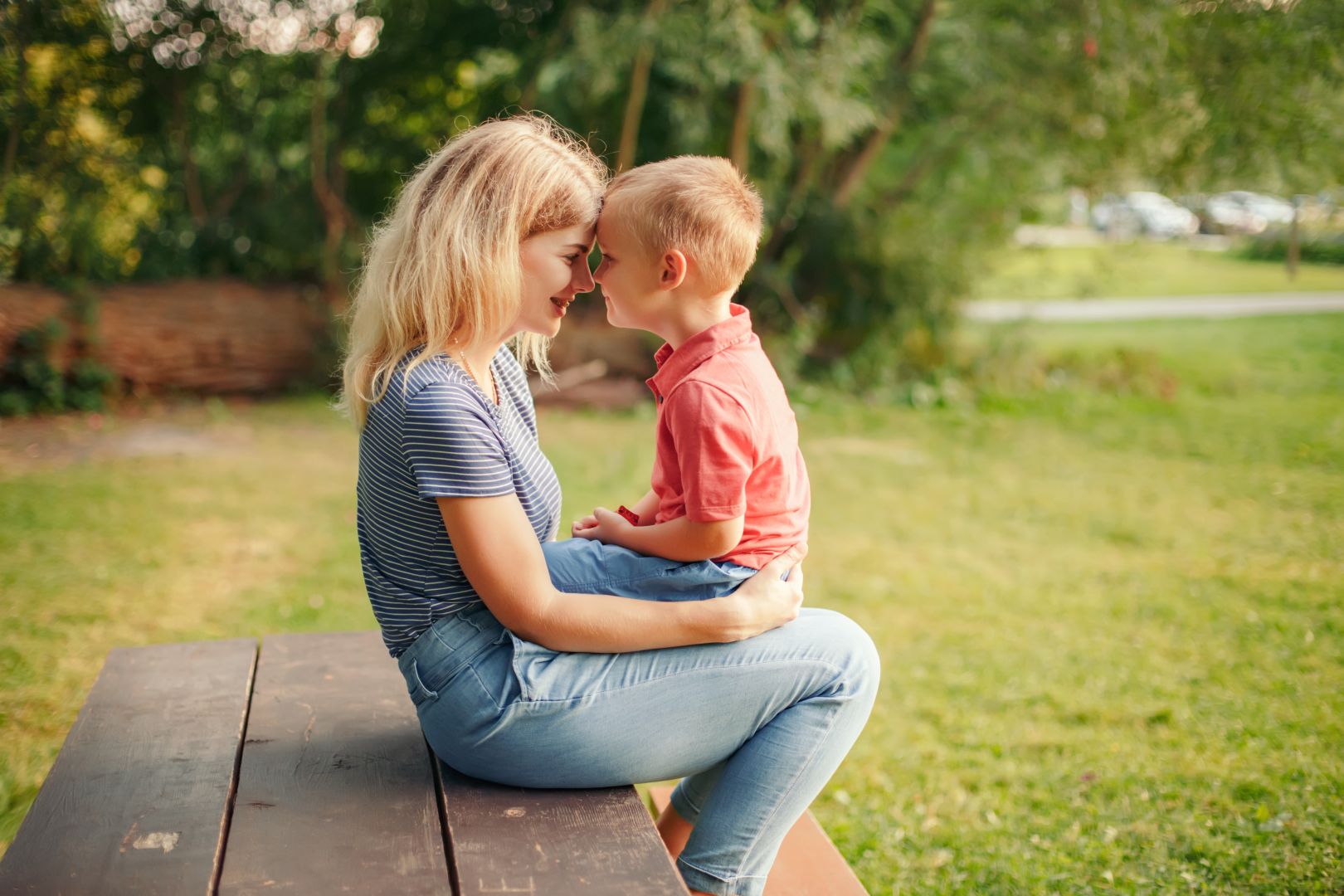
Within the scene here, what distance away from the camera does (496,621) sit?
2.03m

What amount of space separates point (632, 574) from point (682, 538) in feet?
0.50

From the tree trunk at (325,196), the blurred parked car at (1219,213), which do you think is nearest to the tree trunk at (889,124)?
the blurred parked car at (1219,213)

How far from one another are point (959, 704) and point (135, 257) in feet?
24.7

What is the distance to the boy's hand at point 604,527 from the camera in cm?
218

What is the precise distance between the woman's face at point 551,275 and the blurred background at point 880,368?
5.68 ft

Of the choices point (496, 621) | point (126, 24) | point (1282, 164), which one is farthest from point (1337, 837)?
point (126, 24)

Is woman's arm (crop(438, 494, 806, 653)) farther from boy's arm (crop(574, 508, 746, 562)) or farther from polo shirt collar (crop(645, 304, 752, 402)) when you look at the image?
polo shirt collar (crop(645, 304, 752, 402))

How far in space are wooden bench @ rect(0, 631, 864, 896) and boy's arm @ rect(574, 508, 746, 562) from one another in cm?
43

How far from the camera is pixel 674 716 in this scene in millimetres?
1956

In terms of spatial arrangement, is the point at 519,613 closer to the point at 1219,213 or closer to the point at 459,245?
the point at 459,245

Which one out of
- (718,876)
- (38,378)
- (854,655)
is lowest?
(38,378)

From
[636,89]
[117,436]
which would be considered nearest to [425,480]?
[117,436]

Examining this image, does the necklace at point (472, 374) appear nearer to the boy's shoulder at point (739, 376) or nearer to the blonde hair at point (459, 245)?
the blonde hair at point (459, 245)

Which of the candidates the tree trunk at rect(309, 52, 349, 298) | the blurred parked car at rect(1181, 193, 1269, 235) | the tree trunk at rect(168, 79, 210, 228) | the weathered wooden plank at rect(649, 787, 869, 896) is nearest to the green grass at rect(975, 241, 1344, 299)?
the blurred parked car at rect(1181, 193, 1269, 235)
